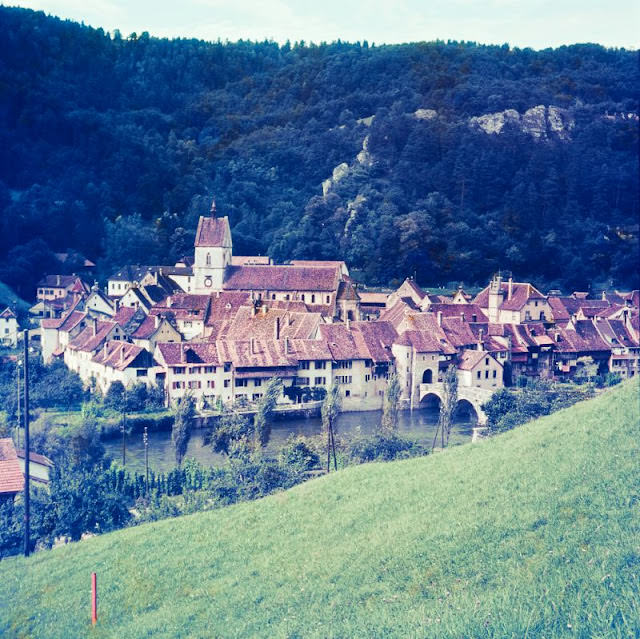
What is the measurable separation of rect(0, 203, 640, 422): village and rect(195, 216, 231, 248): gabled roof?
2.30 m

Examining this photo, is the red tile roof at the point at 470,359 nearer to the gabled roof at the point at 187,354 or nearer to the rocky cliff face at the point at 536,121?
the gabled roof at the point at 187,354

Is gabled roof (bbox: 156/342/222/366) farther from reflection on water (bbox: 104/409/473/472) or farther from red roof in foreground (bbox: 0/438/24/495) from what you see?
red roof in foreground (bbox: 0/438/24/495)

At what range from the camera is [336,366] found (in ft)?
80.1

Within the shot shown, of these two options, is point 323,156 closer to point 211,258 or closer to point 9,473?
point 211,258

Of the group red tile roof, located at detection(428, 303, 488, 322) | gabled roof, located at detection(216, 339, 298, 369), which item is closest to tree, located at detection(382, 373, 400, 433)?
gabled roof, located at detection(216, 339, 298, 369)

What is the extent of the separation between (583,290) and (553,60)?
62.6 ft

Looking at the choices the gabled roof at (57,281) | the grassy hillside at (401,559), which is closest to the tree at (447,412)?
the grassy hillside at (401,559)

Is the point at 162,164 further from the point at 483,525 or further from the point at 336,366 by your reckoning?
the point at 483,525

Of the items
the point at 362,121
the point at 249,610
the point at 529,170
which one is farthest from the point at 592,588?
the point at 362,121

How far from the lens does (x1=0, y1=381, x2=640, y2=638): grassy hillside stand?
5.69 meters

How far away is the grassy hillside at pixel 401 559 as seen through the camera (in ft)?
18.7

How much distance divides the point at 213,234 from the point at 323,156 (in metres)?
19.6

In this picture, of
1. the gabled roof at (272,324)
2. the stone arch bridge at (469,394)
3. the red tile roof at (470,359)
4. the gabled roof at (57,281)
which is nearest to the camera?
the stone arch bridge at (469,394)

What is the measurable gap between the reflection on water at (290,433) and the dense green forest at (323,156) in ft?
52.8
